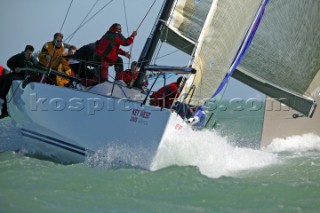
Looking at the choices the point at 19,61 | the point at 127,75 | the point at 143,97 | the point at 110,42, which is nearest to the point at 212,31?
the point at 143,97

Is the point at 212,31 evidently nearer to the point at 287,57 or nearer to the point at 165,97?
the point at 165,97

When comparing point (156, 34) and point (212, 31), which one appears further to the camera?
point (156, 34)

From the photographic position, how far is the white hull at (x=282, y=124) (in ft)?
38.5

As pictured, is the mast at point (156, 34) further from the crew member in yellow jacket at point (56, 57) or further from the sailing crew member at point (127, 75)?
the crew member in yellow jacket at point (56, 57)

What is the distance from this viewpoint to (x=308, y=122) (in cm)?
1229

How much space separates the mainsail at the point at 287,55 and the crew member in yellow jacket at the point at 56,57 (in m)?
2.58

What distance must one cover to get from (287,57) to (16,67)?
3945 mm

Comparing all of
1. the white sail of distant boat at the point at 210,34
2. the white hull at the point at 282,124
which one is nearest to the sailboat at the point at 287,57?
the white sail of distant boat at the point at 210,34

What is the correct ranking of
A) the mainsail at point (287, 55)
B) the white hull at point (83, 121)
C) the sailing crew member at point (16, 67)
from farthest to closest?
the mainsail at point (287, 55), the sailing crew member at point (16, 67), the white hull at point (83, 121)

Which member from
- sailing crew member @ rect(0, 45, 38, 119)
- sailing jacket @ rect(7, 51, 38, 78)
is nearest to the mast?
sailing crew member @ rect(0, 45, 38, 119)

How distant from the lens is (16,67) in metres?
9.35

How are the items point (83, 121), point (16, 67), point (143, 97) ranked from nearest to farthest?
point (83, 121)
point (143, 97)
point (16, 67)

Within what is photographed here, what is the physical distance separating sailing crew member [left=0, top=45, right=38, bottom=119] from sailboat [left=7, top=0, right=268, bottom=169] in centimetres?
30

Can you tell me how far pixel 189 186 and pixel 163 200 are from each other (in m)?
0.59
